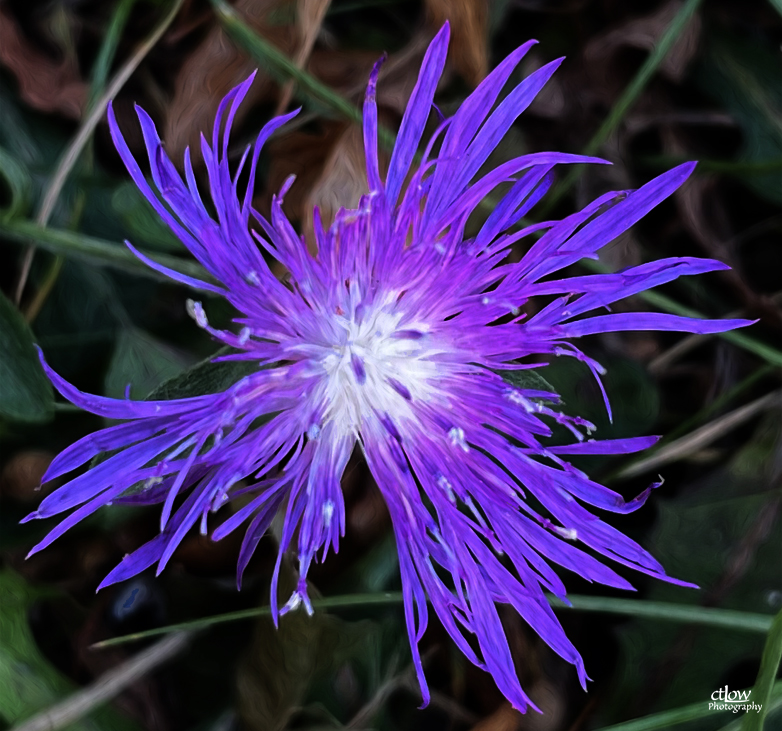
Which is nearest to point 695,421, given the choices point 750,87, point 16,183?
point 750,87

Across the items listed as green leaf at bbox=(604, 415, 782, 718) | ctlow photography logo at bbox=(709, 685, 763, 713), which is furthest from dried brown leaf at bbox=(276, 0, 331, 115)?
ctlow photography logo at bbox=(709, 685, 763, 713)

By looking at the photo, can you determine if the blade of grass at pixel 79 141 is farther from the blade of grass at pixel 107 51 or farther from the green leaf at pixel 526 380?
the green leaf at pixel 526 380

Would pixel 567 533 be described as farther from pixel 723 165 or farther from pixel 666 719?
pixel 723 165

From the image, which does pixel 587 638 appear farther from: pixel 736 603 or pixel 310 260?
pixel 310 260

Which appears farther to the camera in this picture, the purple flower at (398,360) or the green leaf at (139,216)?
the green leaf at (139,216)

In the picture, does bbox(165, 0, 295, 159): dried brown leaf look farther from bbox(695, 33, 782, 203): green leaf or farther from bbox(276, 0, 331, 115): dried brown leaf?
bbox(695, 33, 782, 203): green leaf

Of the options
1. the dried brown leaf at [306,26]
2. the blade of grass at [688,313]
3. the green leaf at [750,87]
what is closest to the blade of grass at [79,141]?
the dried brown leaf at [306,26]

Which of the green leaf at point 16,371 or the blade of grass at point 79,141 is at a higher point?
the blade of grass at point 79,141
